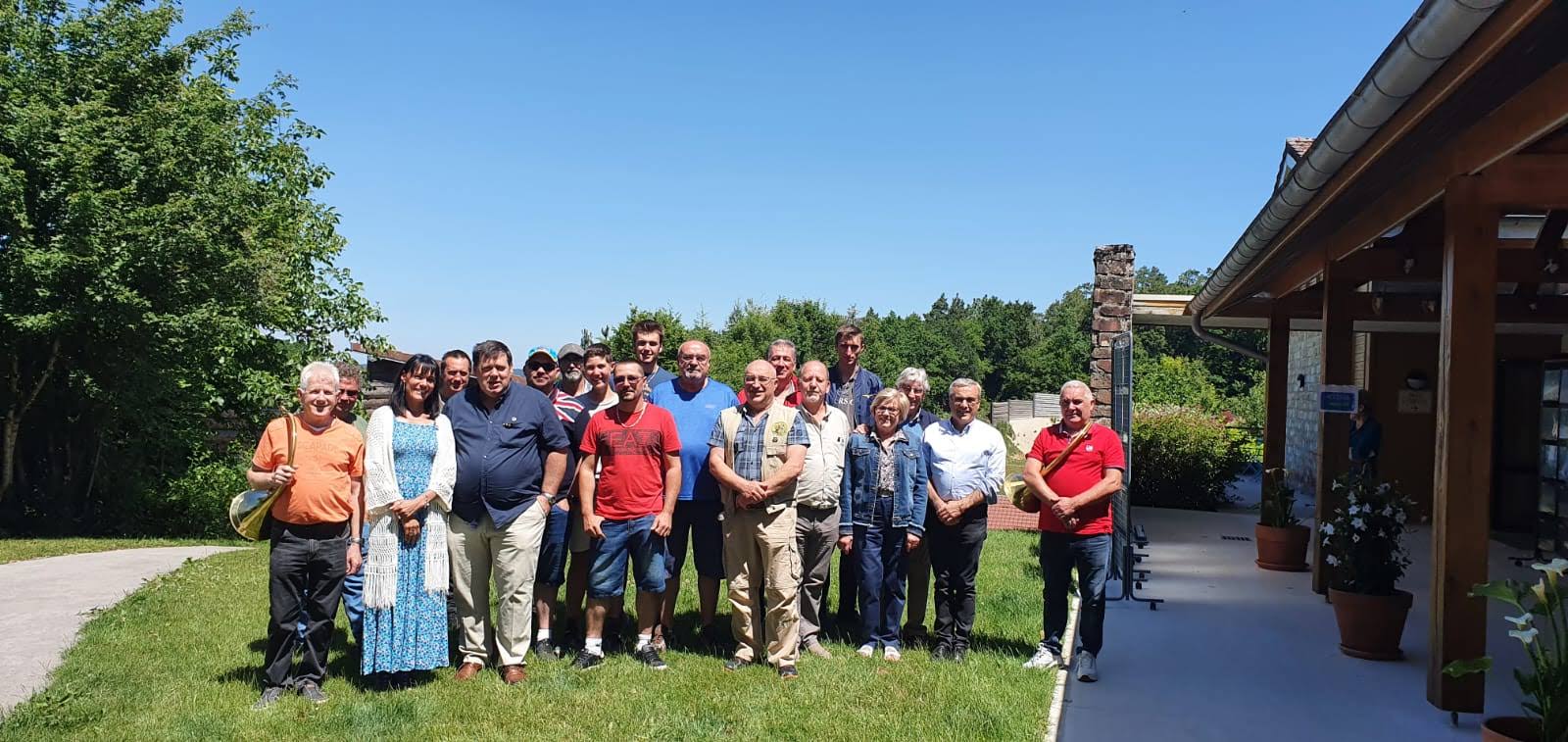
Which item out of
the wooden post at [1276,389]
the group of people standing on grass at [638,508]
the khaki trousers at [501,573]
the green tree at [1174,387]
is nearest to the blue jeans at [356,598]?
the group of people standing on grass at [638,508]

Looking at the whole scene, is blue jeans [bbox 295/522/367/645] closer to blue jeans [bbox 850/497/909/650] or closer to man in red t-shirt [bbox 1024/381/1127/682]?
blue jeans [bbox 850/497/909/650]

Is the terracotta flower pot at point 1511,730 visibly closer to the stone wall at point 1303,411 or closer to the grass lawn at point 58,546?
the grass lawn at point 58,546

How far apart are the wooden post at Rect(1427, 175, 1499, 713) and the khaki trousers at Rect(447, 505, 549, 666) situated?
413 cm

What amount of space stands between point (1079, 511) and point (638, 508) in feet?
7.11

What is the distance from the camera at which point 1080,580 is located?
5.18 meters

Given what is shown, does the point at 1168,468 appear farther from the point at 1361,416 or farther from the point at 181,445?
the point at 181,445

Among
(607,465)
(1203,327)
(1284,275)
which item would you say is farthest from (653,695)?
(1203,327)

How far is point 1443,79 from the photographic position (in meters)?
3.59

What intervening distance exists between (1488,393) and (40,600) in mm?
8626

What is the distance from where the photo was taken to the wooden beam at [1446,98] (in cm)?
312

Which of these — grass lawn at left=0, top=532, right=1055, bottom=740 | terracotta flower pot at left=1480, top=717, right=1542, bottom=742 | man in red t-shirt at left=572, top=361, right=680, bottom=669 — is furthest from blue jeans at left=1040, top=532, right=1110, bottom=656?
man in red t-shirt at left=572, top=361, right=680, bottom=669

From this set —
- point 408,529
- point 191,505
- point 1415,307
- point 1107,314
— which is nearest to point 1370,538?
point 408,529

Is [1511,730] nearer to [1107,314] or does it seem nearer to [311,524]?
[311,524]

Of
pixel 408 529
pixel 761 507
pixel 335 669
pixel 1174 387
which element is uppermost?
pixel 1174 387
